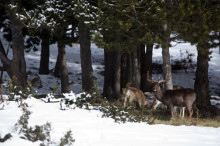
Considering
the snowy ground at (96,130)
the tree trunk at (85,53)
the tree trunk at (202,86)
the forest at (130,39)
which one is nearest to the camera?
the snowy ground at (96,130)

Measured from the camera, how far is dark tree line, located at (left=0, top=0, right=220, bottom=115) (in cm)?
1030

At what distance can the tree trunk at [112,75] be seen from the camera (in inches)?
644

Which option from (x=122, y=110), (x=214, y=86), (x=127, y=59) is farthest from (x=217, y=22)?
(x=214, y=86)

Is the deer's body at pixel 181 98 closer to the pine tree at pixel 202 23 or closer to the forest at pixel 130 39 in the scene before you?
the forest at pixel 130 39

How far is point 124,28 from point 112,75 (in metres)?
6.61

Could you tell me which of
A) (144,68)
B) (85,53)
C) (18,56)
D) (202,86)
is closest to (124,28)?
(202,86)

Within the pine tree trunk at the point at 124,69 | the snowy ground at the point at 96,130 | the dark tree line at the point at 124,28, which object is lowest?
the snowy ground at the point at 96,130

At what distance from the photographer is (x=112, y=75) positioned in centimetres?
1652

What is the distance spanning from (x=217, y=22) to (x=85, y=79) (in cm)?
675

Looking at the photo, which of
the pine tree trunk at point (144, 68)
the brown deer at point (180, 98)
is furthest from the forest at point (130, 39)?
the pine tree trunk at point (144, 68)

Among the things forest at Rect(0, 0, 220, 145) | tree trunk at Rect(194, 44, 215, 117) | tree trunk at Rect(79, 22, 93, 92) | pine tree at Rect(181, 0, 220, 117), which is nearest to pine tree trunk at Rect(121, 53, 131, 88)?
forest at Rect(0, 0, 220, 145)

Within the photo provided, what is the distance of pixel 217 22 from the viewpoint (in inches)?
413

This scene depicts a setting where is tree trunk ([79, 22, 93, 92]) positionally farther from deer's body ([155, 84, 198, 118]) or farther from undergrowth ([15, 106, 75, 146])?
undergrowth ([15, 106, 75, 146])

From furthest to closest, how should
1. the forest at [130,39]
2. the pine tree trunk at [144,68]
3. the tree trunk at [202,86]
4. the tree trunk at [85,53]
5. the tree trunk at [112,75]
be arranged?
the pine tree trunk at [144,68]
the tree trunk at [112,75]
the tree trunk at [85,53]
the tree trunk at [202,86]
the forest at [130,39]
